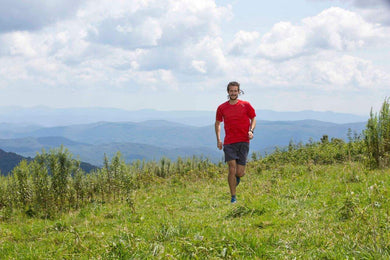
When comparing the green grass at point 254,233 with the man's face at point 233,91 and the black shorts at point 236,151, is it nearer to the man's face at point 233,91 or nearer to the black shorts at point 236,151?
the black shorts at point 236,151

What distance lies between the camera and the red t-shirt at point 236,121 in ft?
27.0

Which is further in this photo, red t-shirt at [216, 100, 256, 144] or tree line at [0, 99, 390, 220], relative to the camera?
tree line at [0, 99, 390, 220]

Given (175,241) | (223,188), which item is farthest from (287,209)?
(223,188)

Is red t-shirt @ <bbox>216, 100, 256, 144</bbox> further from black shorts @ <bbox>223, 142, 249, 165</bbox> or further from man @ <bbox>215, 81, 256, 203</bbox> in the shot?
black shorts @ <bbox>223, 142, 249, 165</bbox>

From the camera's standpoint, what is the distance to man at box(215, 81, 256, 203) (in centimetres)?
816

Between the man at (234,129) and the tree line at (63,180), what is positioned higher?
the man at (234,129)

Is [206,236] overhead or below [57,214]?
overhead

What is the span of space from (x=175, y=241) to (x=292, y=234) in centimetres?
170

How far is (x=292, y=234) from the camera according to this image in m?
4.53

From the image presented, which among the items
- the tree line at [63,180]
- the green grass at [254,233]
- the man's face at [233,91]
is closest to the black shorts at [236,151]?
the green grass at [254,233]

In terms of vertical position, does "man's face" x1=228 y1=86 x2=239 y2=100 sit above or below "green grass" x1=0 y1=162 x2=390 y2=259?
above

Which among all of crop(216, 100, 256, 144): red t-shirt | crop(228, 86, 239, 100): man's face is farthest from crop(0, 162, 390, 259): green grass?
crop(228, 86, 239, 100): man's face

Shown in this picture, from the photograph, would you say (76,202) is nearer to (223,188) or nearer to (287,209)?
(223,188)

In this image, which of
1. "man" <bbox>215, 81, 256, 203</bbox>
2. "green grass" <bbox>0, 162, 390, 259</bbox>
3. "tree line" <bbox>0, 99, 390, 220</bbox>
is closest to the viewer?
"green grass" <bbox>0, 162, 390, 259</bbox>
